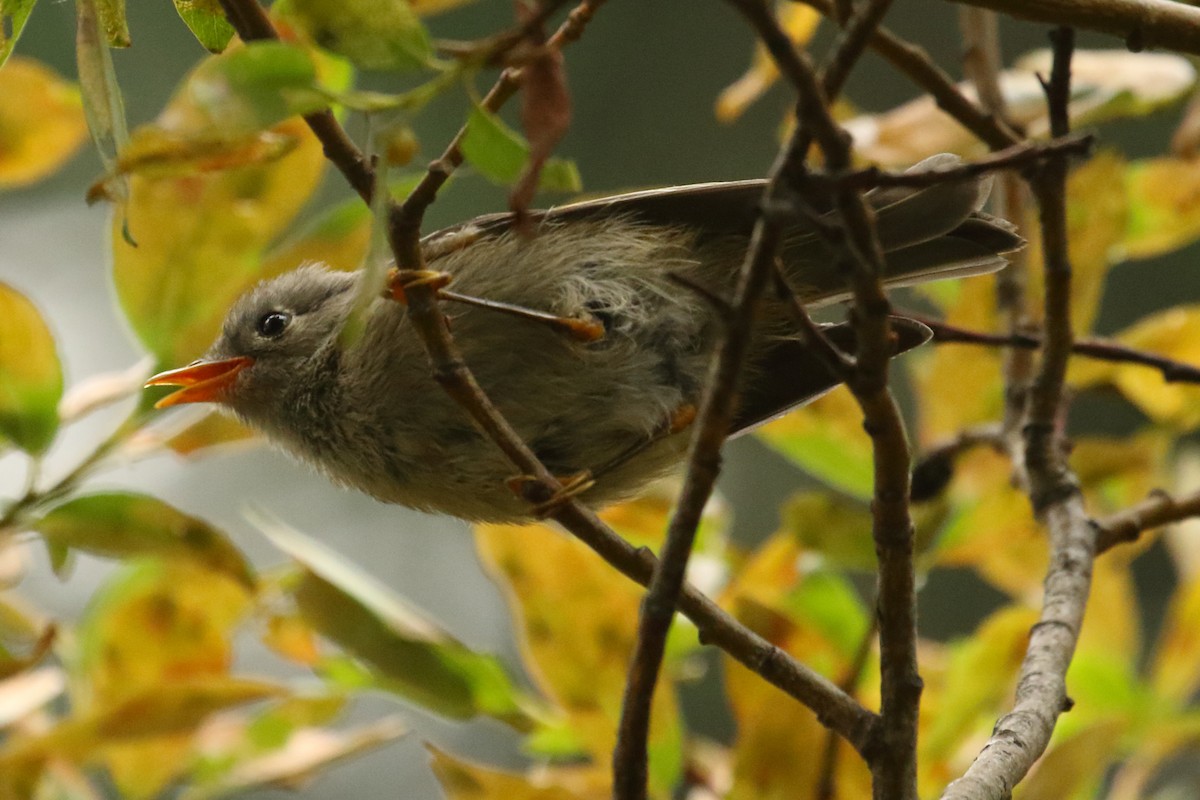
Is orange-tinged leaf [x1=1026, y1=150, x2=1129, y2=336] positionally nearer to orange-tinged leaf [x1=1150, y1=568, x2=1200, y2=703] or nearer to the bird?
the bird

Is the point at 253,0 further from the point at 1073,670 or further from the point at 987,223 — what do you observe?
the point at 1073,670

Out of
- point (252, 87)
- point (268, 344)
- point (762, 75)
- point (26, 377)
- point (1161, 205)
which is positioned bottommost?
point (252, 87)

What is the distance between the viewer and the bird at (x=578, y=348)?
2340 millimetres

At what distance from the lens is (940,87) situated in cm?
218

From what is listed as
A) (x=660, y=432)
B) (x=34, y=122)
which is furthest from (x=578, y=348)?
(x=34, y=122)

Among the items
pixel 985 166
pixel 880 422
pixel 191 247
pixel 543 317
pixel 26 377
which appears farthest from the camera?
pixel 191 247

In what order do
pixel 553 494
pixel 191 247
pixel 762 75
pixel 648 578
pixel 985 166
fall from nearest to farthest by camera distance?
1. pixel 985 166
2. pixel 648 578
3. pixel 553 494
4. pixel 191 247
5. pixel 762 75

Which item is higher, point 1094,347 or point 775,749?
point 1094,347

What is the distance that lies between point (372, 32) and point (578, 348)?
1227mm

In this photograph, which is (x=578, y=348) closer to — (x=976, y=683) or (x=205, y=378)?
(x=205, y=378)

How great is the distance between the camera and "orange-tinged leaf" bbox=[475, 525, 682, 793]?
2641mm

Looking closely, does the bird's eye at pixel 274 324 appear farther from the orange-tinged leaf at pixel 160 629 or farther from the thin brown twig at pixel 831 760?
the thin brown twig at pixel 831 760

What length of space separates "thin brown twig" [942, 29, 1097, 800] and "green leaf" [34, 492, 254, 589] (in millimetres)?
1494

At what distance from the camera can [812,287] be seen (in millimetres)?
2631
